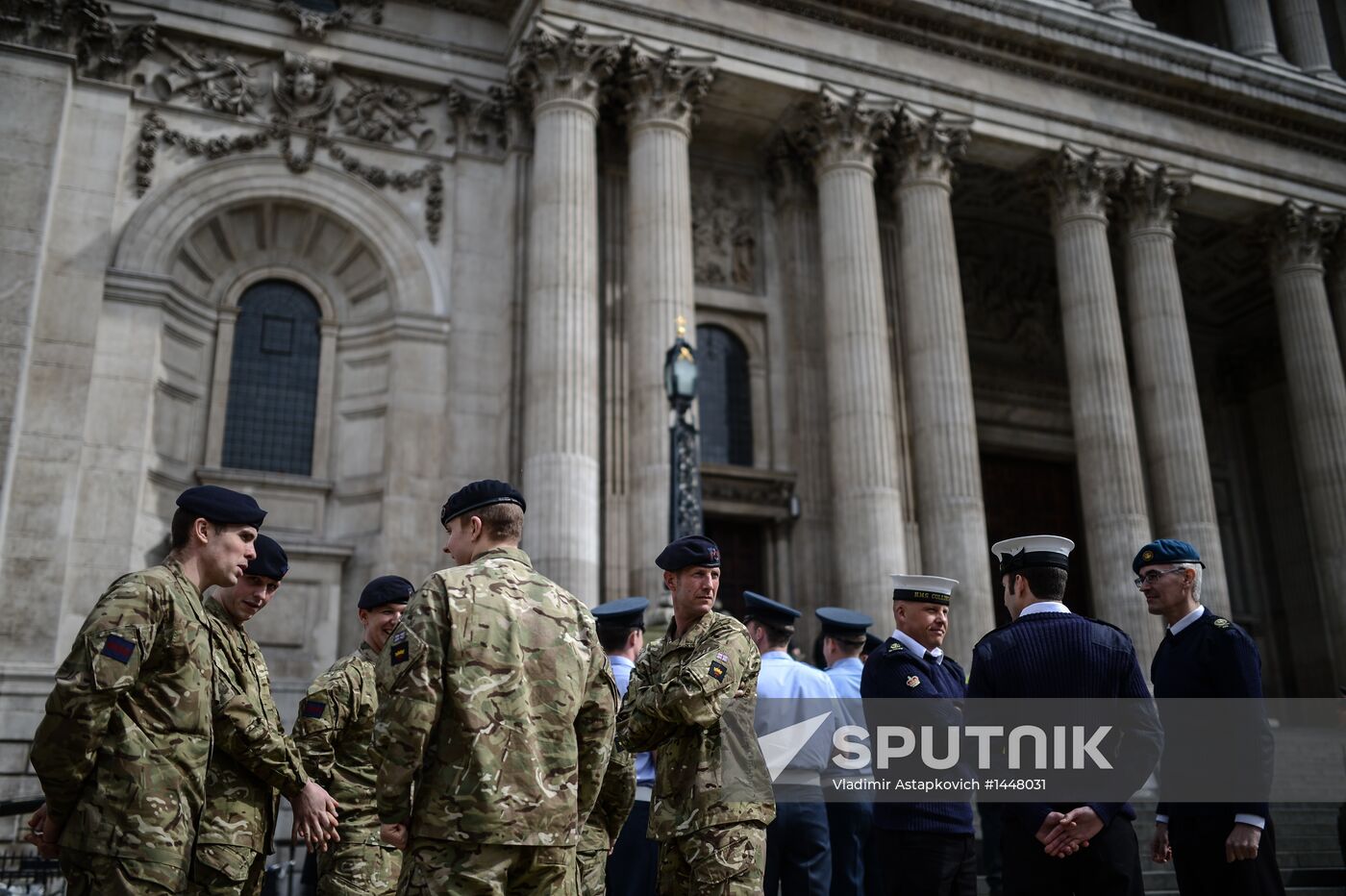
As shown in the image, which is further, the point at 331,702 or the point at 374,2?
the point at 374,2

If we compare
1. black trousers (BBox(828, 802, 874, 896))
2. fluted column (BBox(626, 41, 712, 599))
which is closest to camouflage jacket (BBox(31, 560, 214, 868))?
black trousers (BBox(828, 802, 874, 896))

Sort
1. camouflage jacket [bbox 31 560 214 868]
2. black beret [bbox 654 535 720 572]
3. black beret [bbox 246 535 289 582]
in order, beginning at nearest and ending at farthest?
camouflage jacket [bbox 31 560 214 868] → black beret [bbox 246 535 289 582] → black beret [bbox 654 535 720 572]

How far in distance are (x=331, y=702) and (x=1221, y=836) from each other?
4945 millimetres

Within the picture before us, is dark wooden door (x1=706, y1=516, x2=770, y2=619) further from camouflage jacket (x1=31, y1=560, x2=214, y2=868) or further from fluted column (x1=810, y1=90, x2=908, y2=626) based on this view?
camouflage jacket (x1=31, y1=560, x2=214, y2=868)

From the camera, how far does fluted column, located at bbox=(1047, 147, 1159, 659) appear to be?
20766mm

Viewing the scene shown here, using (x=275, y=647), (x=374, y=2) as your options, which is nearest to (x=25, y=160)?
(x=374, y=2)

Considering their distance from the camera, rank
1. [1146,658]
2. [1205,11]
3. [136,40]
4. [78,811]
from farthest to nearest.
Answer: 1. [1205,11]
2. [1146,658]
3. [136,40]
4. [78,811]

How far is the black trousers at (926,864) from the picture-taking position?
590cm

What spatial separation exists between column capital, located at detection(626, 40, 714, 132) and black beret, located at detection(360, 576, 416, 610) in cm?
1415

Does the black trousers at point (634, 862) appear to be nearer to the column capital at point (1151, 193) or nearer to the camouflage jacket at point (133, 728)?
the camouflage jacket at point (133, 728)

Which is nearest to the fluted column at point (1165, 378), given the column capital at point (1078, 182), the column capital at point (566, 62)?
the column capital at point (1078, 182)

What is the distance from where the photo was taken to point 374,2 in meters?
20.0

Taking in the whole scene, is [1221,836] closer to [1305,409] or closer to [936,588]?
[936,588]

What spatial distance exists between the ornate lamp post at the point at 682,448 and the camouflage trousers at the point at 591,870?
8919 mm
